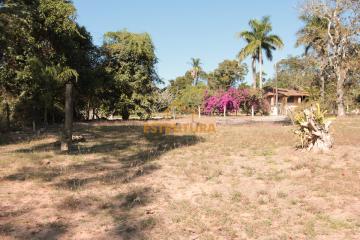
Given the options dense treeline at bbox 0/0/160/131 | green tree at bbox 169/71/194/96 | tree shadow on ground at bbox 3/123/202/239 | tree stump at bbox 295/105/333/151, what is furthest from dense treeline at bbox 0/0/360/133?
green tree at bbox 169/71/194/96

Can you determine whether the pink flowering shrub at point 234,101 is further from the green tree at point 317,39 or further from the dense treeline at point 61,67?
the dense treeline at point 61,67

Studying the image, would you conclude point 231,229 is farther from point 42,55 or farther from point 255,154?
point 42,55

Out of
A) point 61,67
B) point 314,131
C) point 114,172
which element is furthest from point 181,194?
point 61,67

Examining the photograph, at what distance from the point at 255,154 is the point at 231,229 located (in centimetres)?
593

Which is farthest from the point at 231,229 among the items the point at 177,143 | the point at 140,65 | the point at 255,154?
the point at 140,65

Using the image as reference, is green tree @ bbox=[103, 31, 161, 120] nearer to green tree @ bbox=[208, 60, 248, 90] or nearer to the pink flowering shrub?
the pink flowering shrub

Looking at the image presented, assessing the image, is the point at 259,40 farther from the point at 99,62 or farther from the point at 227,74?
the point at 99,62

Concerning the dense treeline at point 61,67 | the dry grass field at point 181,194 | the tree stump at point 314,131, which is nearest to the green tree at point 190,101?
the dense treeline at point 61,67

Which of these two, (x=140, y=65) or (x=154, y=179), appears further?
(x=140, y=65)

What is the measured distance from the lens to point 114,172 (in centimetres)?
862

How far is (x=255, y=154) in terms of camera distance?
1075cm

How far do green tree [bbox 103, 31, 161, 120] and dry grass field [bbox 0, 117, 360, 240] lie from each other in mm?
17628

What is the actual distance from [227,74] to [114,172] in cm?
4817

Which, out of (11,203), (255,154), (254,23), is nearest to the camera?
(11,203)
